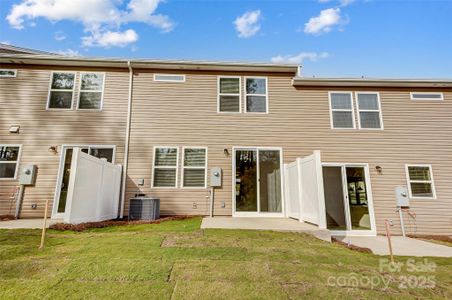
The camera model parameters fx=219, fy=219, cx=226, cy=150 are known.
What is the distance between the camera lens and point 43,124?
775 centimetres

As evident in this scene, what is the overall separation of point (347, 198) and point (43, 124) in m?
10.8

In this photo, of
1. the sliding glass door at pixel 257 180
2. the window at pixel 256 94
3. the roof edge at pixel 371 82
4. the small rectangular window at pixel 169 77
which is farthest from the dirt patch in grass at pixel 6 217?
the roof edge at pixel 371 82

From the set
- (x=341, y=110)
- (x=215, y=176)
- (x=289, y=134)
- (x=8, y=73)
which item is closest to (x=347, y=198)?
(x=289, y=134)

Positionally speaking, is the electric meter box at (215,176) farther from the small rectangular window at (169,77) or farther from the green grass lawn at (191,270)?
the small rectangular window at (169,77)

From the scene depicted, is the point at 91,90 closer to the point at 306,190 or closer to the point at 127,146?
the point at 127,146

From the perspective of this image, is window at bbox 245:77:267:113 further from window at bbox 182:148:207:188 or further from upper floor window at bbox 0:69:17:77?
upper floor window at bbox 0:69:17:77

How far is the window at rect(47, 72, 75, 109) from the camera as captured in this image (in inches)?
316

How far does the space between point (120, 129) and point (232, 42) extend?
616 cm

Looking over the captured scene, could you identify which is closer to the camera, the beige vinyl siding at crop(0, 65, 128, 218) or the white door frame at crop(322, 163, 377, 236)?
the white door frame at crop(322, 163, 377, 236)

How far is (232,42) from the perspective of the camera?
9.93m

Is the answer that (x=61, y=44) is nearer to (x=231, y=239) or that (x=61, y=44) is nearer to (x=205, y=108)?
(x=205, y=108)

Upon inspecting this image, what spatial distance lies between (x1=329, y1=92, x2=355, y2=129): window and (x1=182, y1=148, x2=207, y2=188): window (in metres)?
5.12

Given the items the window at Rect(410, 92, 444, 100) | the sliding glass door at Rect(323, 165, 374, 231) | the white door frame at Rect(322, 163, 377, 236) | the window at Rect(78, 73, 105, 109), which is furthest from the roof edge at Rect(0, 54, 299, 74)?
the window at Rect(410, 92, 444, 100)

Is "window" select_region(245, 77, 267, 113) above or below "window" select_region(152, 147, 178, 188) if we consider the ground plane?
above
